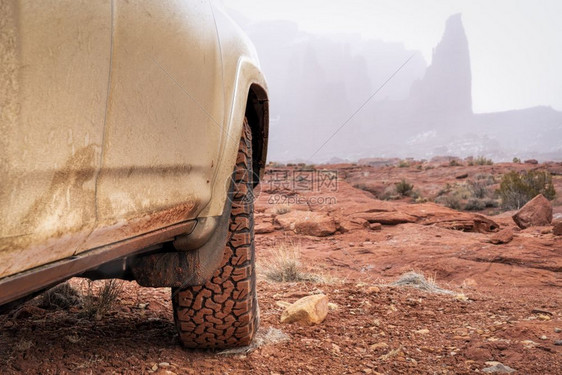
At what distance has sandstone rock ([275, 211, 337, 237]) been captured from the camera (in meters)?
8.31

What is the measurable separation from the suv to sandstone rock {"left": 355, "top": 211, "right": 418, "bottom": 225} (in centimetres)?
736

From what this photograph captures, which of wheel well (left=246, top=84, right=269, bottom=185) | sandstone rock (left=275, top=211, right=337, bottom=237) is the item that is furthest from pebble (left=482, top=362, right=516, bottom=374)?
sandstone rock (left=275, top=211, right=337, bottom=237)

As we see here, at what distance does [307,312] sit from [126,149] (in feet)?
6.27

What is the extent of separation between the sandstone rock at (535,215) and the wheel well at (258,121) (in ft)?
27.3

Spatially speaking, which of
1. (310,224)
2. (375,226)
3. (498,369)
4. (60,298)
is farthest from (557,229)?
(60,298)

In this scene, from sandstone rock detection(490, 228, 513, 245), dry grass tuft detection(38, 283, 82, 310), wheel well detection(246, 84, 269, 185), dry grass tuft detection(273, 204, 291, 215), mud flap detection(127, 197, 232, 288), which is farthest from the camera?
dry grass tuft detection(273, 204, 291, 215)

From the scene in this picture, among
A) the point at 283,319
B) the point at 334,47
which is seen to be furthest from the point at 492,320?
the point at 334,47

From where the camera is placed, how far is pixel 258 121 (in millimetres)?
2695

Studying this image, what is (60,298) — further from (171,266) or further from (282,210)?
(282,210)

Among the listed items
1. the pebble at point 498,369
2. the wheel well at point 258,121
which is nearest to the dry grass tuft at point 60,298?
the wheel well at point 258,121

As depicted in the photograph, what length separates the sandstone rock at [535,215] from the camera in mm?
9102

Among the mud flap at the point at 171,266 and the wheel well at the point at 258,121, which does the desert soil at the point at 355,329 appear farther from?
the wheel well at the point at 258,121

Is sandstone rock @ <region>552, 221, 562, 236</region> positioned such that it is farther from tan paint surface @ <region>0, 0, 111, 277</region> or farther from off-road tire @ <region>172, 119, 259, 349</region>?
tan paint surface @ <region>0, 0, 111, 277</region>

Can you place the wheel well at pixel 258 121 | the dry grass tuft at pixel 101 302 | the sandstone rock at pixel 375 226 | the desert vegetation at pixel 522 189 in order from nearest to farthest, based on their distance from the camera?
the wheel well at pixel 258 121 → the dry grass tuft at pixel 101 302 → the sandstone rock at pixel 375 226 → the desert vegetation at pixel 522 189
